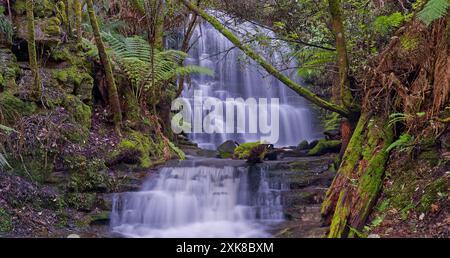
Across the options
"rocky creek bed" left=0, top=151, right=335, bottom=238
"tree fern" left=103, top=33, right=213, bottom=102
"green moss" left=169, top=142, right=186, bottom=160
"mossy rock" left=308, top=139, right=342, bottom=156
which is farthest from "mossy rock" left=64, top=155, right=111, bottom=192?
"mossy rock" left=308, top=139, right=342, bottom=156

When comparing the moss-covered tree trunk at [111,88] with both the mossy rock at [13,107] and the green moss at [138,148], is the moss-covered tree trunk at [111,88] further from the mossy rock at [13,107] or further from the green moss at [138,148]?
the mossy rock at [13,107]

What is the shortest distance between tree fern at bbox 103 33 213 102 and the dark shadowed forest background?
1.0 inches

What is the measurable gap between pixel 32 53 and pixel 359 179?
447 centimetres

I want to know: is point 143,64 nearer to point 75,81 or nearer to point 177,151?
point 75,81

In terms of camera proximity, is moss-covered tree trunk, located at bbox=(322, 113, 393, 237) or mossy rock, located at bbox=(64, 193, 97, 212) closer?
moss-covered tree trunk, located at bbox=(322, 113, 393, 237)

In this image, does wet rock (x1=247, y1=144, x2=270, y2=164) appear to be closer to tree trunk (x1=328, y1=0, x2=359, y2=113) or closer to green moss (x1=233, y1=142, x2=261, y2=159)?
green moss (x1=233, y1=142, x2=261, y2=159)

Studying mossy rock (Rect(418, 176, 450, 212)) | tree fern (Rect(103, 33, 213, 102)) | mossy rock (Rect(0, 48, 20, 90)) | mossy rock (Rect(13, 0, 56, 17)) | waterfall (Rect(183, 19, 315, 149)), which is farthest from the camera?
waterfall (Rect(183, 19, 315, 149))

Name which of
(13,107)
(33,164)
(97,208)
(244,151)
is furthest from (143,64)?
(97,208)

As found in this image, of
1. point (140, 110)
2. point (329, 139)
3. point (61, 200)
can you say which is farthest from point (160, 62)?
point (329, 139)

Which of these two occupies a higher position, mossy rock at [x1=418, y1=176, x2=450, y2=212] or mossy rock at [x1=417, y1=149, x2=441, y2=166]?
mossy rock at [x1=417, y1=149, x2=441, y2=166]

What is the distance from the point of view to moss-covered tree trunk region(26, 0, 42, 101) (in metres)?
5.53

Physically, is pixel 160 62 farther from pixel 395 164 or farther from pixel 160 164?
pixel 395 164

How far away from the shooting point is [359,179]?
391cm

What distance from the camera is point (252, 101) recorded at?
1244 centimetres
